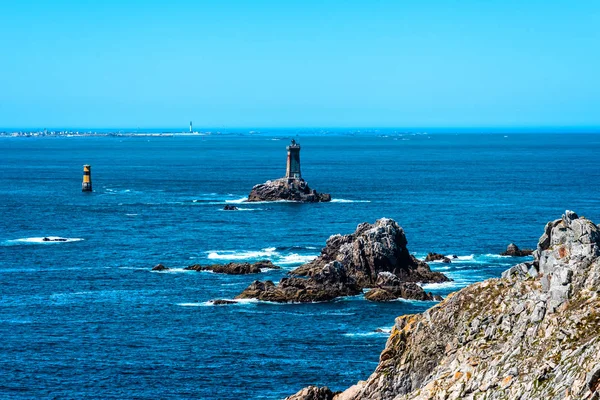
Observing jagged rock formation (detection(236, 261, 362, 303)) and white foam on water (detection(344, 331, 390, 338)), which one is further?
jagged rock formation (detection(236, 261, 362, 303))

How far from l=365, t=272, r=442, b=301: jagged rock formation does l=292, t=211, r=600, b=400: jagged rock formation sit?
45350 millimetres

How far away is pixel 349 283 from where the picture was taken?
92000 mm

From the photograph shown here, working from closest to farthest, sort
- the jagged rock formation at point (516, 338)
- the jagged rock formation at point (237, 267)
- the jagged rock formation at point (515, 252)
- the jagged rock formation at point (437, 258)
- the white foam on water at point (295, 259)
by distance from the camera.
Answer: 1. the jagged rock formation at point (516, 338)
2. the jagged rock formation at point (237, 267)
3. the jagged rock formation at point (437, 258)
4. the white foam on water at point (295, 259)
5. the jagged rock formation at point (515, 252)

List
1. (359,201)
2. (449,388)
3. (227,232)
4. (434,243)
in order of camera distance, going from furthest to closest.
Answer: (359,201) < (227,232) < (434,243) < (449,388)

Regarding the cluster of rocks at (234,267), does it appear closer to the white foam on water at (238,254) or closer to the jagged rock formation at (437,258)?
the white foam on water at (238,254)

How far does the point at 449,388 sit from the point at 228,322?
1802 inches

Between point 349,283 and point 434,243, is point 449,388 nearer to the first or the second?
point 349,283

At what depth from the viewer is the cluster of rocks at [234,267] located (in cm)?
10306

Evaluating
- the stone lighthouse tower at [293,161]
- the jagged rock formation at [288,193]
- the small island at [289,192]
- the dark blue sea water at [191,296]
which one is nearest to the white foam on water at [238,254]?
the dark blue sea water at [191,296]

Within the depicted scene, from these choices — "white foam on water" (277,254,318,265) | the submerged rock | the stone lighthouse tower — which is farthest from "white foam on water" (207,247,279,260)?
the submerged rock

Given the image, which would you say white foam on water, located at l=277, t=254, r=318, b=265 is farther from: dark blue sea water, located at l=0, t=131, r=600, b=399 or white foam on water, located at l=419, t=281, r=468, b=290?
white foam on water, located at l=419, t=281, r=468, b=290

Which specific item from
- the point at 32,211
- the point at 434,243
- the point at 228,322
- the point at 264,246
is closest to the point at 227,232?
the point at 264,246

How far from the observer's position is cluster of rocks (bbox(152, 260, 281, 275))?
338ft

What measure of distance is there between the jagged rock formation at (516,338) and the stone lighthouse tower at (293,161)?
14056cm
